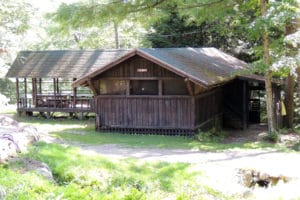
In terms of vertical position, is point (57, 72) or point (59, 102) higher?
point (57, 72)

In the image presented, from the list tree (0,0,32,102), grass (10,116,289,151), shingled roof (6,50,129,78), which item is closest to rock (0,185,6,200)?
grass (10,116,289,151)

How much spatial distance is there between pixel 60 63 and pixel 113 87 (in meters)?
8.33

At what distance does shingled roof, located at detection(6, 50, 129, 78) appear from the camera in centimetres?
2462

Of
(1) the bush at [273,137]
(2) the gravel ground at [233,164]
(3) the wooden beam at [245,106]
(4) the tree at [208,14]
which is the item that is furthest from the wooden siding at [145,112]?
(3) the wooden beam at [245,106]

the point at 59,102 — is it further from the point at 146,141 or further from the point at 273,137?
the point at 273,137

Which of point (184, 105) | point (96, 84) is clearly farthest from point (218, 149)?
point (96, 84)

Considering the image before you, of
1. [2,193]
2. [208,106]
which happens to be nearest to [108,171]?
[2,193]

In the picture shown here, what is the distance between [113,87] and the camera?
1828 centimetres

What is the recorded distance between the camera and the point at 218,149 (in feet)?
46.8

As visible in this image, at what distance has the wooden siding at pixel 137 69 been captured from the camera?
56.7ft

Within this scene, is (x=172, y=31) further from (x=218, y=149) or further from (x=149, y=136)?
(x=218, y=149)

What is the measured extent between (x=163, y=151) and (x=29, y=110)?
13843mm

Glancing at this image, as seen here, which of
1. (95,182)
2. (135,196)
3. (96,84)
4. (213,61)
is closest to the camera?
(135,196)

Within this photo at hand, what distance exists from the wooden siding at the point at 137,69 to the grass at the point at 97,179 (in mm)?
7375
